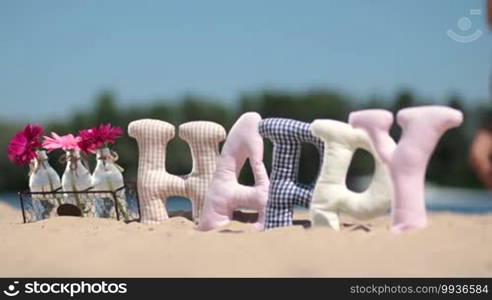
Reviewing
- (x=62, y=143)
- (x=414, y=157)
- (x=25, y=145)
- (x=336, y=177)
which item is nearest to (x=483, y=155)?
(x=414, y=157)

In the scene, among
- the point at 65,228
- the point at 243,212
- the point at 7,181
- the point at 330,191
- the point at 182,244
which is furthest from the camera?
the point at 7,181

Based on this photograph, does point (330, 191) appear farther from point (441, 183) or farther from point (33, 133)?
point (441, 183)

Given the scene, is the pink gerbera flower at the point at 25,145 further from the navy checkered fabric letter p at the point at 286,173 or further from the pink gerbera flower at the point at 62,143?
the navy checkered fabric letter p at the point at 286,173

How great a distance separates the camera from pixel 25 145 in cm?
521

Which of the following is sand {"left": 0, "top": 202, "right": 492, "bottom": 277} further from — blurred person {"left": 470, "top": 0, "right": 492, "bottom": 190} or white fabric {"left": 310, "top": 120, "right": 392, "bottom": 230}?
blurred person {"left": 470, "top": 0, "right": 492, "bottom": 190}

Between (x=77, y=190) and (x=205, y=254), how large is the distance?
6.27 feet

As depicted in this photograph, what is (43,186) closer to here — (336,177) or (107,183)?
(107,183)

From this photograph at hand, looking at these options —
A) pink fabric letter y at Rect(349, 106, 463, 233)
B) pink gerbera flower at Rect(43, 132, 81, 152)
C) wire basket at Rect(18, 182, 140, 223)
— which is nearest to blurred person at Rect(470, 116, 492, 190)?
pink fabric letter y at Rect(349, 106, 463, 233)

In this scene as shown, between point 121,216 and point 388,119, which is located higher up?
point 388,119

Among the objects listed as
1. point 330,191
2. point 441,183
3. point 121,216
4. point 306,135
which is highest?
point 306,135

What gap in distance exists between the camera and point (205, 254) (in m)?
3.53

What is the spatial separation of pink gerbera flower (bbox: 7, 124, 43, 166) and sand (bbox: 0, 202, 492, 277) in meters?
1.04

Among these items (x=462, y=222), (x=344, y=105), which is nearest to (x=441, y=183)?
(x=344, y=105)

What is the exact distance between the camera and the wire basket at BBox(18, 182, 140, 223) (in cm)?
507
